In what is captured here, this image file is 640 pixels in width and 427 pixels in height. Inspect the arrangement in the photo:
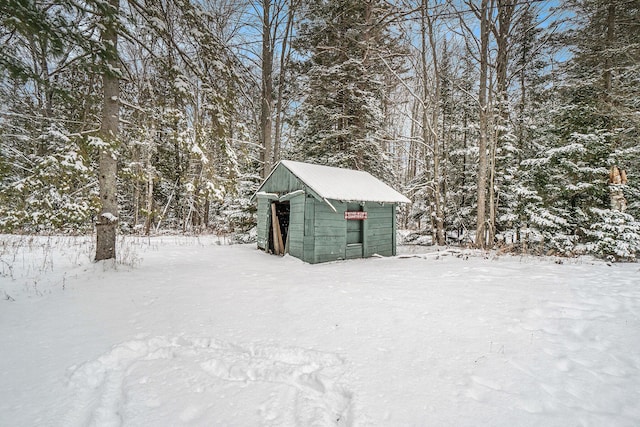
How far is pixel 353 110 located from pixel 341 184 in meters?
5.05

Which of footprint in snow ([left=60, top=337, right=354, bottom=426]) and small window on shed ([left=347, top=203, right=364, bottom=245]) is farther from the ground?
small window on shed ([left=347, top=203, right=364, bottom=245])

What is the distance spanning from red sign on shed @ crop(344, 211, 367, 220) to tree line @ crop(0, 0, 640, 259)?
3514 mm

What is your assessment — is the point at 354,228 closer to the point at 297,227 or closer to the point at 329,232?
the point at 329,232

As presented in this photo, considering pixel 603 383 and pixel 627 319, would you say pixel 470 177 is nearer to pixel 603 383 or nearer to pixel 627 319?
pixel 627 319

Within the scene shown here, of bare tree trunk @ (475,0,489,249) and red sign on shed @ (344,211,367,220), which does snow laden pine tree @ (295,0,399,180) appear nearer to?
bare tree trunk @ (475,0,489,249)

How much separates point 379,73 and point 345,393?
44.2 feet

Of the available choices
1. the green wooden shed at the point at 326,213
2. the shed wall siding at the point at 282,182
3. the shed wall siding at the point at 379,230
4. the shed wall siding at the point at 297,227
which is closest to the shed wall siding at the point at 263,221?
the green wooden shed at the point at 326,213

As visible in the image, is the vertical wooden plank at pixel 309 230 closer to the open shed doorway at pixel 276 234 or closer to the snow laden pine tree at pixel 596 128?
the open shed doorway at pixel 276 234

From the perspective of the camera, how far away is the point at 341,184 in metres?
9.31

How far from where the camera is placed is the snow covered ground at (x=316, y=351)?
6.79 ft

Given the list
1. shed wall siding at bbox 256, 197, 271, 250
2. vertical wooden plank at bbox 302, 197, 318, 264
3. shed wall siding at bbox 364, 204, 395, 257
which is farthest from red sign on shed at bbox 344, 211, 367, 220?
shed wall siding at bbox 256, 197, 271, 250

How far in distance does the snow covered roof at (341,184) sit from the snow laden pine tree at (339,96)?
232 cm

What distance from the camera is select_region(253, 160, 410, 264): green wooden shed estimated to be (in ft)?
27.3

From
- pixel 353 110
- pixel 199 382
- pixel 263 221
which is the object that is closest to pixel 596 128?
pixel 353 110
